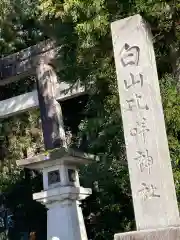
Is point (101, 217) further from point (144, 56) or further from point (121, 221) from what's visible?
point (144, 56)

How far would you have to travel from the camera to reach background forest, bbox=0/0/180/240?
4.75 meters

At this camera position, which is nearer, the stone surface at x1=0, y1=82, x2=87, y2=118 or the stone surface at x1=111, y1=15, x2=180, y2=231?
the stone surface at x1=111, y1=15, x2=180, y2=231

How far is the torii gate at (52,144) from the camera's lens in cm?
616

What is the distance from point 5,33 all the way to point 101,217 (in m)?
3.82

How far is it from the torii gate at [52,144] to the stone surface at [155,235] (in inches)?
103

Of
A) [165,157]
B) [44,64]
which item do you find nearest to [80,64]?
[165,157]

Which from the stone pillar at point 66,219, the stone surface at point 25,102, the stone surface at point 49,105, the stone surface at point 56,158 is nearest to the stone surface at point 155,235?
the stone pillar at point 66,219

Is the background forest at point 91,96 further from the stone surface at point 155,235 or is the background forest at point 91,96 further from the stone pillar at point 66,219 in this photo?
the stone surface at point 155,235

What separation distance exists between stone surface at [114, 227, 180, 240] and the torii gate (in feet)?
8.60

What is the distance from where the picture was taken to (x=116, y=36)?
13.3 ft

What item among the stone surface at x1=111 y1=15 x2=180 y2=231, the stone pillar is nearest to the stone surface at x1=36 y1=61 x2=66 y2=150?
the stone pillar

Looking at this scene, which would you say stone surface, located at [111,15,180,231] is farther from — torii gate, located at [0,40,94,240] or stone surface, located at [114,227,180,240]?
torii gate, located at [0,40,94,240]

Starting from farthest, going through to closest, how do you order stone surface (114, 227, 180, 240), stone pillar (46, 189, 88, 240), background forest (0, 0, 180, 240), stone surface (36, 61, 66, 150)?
stone surface (36, 61, 66, 150)
stone pillar (46, 189, 88, 240)
background forest (0, 0, 180, 240)
stone surface (114, 227, 180, 240)

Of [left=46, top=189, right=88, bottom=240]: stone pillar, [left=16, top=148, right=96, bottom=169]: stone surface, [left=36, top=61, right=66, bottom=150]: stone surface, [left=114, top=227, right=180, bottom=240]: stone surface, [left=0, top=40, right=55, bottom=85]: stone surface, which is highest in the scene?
[left=0, top=40, right=55, bottom=85]: stone surface
